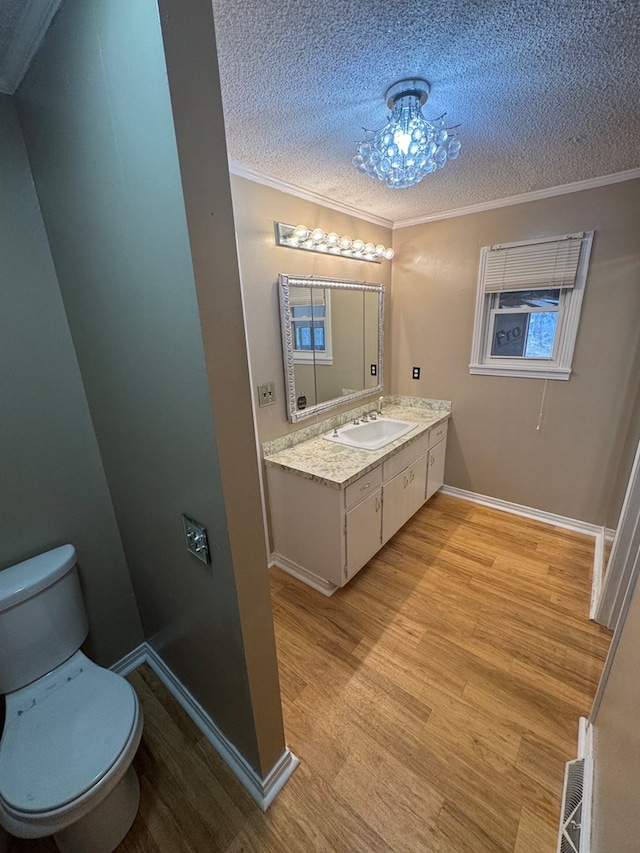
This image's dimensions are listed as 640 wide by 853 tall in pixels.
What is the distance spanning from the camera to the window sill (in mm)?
2370

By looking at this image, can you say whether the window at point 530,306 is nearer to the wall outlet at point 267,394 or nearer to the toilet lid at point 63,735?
the wall outlet at point 267,394

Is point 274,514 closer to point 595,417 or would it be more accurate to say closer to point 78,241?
point 78,241

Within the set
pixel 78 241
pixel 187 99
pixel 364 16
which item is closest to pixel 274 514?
pixel 78 241

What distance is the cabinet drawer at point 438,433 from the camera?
268 centimetres

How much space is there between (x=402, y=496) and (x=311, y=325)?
1366mm

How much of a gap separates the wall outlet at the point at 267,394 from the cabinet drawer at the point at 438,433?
1316 millimetres

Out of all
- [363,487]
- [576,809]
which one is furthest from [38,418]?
[576,809]

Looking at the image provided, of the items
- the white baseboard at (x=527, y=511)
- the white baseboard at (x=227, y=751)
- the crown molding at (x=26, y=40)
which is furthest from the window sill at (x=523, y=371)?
the crown molding at (x=26, y=40)

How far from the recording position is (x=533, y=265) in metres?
2.31

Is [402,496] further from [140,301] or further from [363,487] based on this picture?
[140,301]

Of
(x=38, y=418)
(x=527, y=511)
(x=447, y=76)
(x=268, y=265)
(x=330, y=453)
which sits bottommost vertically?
(x=527, y=511)

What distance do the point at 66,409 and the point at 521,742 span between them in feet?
7.39

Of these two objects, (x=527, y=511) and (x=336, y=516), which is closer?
(x=336, y=516)

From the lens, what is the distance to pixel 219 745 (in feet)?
4.32
